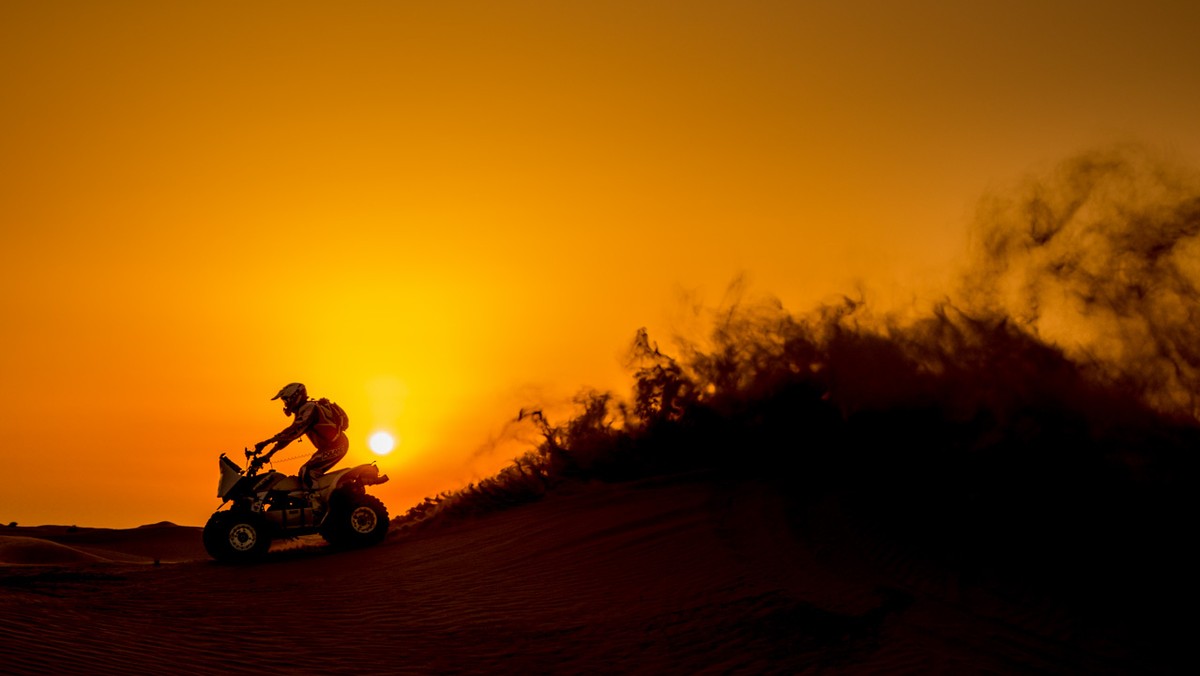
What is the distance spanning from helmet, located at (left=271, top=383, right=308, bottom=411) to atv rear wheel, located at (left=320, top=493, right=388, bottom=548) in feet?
5.73

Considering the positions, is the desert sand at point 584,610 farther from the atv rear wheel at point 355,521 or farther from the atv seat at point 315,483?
the atv seat at point 315,483

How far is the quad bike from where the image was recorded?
1527cm

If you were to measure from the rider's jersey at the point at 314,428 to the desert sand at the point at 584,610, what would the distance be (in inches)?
75.6

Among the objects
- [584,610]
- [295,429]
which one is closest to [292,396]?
[295,429]

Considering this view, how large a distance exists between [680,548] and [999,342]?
26.1ft

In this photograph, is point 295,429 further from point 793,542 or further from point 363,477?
point 793,542

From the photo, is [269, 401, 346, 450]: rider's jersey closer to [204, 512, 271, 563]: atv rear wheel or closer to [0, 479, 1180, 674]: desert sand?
[204, 512, 271, 563]: atv rear wheel

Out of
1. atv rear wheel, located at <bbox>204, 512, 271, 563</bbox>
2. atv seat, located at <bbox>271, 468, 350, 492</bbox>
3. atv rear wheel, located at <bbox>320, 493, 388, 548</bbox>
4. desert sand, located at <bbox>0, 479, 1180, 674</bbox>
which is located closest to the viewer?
desert sand, located at <bbox>0, 479, 1180, 674</bbox>

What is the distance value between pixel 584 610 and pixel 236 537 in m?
7.14

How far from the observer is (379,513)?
1664 centimetres

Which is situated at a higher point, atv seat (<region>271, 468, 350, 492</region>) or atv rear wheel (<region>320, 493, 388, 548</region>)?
atv seat (<region>271, 468, 350, 492</region>)

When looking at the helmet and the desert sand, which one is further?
the helmet

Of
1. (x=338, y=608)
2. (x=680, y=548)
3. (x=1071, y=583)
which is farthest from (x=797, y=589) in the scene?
(x=338, y=608)

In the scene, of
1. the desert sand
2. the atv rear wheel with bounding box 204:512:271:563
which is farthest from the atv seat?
the desert sand
